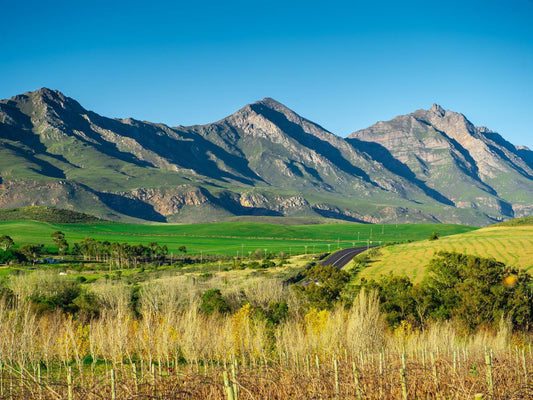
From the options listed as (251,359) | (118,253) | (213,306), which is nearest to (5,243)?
(118,253)

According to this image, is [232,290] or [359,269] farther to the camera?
[359,269]

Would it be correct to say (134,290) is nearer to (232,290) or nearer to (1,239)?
(232,290)

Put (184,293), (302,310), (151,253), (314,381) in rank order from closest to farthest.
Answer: (314,381), (302,310), (184,293), (151,253)

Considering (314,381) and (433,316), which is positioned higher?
(314,381)

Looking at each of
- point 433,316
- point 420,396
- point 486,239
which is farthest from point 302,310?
point 486,239

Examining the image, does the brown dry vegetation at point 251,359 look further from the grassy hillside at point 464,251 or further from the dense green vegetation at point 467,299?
the grassy hillside at point 464,251

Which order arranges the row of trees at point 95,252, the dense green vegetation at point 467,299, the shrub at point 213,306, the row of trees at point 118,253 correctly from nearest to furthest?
the dense green vegetation at point 467,299, the shrub at point 213,306, the row of trees at point 95,252, the row of trees at point 118,253

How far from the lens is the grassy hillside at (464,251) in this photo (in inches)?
4065

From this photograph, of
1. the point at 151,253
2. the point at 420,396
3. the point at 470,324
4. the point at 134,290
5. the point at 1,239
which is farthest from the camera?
the point at 151,253

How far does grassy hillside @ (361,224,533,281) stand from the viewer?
103 meters

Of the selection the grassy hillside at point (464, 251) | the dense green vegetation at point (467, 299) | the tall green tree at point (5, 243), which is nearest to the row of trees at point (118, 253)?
the tall green tree at point (5, 243)

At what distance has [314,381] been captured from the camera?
616 inches

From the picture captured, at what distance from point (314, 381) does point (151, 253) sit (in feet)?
563

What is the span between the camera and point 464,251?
119812 millimetres
